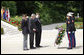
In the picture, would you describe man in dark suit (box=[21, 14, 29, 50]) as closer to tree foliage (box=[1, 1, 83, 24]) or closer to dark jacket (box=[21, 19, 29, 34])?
dark jacket (box=[21, 19, 29, 34])

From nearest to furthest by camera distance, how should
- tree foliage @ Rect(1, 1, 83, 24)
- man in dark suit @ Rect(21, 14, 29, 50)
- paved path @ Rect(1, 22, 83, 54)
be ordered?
paved path @ Rect(1, 22, 83, 54) → man in dark suit @ Rect(21, 14, 29, 50) → tree foliage @ Rect(1, 1, 83, 24)

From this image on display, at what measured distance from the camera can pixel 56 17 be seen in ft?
142

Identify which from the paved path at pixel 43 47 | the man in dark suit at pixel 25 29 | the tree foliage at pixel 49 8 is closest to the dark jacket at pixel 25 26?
the man in dark suit at pixel 25 29

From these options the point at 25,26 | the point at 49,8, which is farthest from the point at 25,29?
the point at 49,8

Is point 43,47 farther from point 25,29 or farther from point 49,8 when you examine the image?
point 49,8

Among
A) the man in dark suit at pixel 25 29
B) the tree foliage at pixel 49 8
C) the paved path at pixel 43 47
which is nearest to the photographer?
the paved path at pixel 43 47

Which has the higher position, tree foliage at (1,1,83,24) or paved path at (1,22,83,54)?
tree foliage at (1,1,83,24)

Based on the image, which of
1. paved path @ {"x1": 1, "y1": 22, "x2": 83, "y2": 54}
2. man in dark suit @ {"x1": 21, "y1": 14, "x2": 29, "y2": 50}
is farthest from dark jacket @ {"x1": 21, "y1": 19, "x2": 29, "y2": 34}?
paved path @ {"x1": 1, "y1": 22, "x2": 83, "y2": 54}

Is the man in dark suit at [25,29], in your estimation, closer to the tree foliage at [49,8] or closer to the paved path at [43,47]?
the paved path at [43,47]

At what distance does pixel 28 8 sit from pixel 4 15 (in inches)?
683

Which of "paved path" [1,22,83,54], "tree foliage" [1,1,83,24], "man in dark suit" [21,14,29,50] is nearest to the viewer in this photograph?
"paved path" [1,22,83,54]

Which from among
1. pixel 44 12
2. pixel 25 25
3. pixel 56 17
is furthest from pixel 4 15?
pixel 25 25

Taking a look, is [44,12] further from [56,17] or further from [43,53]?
[43,53]

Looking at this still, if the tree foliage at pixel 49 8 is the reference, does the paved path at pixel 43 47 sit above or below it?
below
